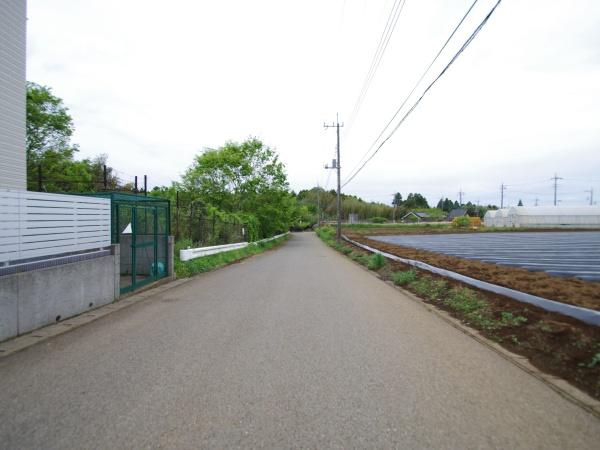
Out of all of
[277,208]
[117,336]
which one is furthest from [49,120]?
[117,336]

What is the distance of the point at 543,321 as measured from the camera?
5.30 meters

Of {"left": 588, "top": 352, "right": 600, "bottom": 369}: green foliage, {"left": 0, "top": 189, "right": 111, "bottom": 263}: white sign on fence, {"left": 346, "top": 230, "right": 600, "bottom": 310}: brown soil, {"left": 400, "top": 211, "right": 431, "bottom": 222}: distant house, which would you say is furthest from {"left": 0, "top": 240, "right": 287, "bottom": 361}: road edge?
{"left": 400, "top": 211, "right": 431, "bottom": 222}: distant house

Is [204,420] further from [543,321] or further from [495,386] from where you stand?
[543,321]

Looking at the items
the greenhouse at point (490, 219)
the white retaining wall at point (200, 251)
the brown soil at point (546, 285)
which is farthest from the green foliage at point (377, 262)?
the greenhouse at point (490, 219)

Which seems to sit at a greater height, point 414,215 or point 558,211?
point 558,211

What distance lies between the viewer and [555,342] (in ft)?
15.6

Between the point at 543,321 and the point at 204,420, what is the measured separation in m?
4.81

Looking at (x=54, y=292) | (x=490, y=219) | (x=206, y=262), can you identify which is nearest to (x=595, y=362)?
(x=54, y=292)

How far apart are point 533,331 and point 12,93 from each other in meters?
14.9

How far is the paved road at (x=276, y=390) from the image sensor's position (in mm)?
2871

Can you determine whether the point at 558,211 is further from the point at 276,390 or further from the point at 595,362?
the point at 276,390

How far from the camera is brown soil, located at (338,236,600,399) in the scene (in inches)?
157

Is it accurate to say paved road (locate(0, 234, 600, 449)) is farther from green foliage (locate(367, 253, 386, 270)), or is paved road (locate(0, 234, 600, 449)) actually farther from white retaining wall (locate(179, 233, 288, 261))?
green foliage (locate(367, 253, 386, 270))

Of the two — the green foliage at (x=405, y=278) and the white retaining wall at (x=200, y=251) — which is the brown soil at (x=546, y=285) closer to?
the green foliage at (x=405, y=278)
